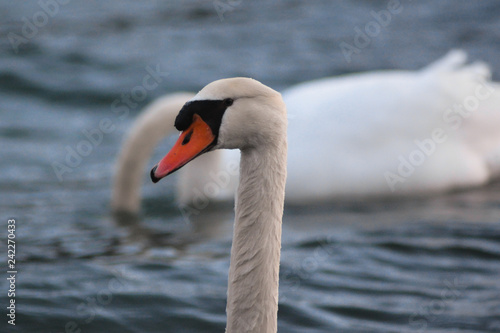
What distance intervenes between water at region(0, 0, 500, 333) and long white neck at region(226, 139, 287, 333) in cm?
146

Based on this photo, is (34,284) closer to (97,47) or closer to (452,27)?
(97,47)

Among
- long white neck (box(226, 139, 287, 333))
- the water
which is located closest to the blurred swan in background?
the water

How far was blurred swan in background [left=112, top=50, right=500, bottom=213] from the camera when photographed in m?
7.48

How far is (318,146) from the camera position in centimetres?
749

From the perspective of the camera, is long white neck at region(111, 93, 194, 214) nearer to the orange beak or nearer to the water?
the water

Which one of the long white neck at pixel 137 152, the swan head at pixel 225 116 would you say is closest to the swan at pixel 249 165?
the swan head at pixel 225 116

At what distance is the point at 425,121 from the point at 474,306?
8.97 feet

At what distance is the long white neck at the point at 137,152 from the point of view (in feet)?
23.2

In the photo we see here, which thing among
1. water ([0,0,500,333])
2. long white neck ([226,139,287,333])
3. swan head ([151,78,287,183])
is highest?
water ([0,0,500,333])

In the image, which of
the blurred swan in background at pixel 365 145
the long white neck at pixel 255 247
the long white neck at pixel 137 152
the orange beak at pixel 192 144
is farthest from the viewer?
the blurred swan in background at pixel 365 145

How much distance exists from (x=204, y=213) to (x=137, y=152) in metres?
0.73

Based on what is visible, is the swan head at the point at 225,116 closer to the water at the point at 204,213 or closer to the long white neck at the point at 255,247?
the long white neck at the point at 255,247

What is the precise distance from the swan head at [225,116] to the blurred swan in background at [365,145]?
13.0 ft

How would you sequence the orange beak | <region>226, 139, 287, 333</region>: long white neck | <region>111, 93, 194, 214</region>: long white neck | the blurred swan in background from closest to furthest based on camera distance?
the orange beak < <region>226, 139, 287, 333</region>: long white neck < <region>111, 93, 194, 214</region>: long white neck < the blurred swan in background
